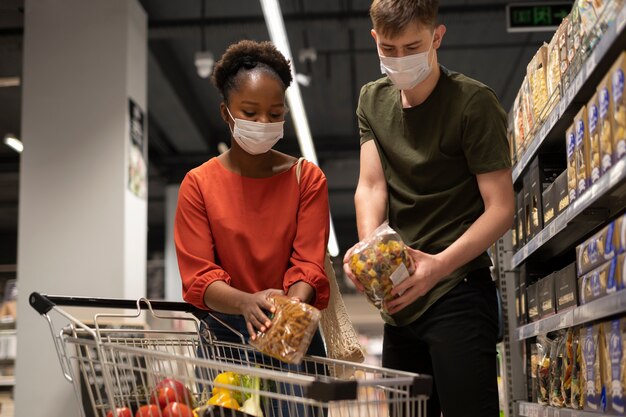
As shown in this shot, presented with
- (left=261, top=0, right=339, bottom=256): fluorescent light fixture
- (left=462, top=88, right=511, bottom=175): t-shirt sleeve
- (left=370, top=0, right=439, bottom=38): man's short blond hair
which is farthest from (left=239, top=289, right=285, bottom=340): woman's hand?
(left=261, top=0, right=339, bottom=256): fluorescent light fixture

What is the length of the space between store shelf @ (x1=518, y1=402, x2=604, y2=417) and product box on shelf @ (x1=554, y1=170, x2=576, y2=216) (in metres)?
0.67

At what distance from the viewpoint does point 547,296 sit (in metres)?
3.12

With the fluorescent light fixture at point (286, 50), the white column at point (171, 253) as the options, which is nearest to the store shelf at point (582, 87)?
the fluorescent light fixture at point (286, 50)

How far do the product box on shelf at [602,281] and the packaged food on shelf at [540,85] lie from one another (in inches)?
31.5

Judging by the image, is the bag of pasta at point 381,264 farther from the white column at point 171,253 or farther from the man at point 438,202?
the white column at point 171,253

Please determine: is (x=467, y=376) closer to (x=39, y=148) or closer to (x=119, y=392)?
(x=119, y=392)

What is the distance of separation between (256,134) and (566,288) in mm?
1251

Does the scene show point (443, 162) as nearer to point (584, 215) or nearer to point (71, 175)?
point (584, 215)

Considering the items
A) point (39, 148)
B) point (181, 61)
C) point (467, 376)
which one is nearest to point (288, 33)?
point (181, 61)

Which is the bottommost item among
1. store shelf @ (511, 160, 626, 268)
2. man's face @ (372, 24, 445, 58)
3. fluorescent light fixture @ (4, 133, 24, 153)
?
store shelf @ (511, 160, 626, 268)

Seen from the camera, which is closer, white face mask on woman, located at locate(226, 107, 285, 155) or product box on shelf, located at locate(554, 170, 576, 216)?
white face mask on woman, located at locate(226, 107, 285, 155)

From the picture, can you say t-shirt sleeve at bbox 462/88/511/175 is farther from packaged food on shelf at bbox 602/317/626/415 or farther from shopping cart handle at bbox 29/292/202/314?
shopping cart handle at bbox 29/292/202/314

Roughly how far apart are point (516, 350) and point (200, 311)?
1.86m

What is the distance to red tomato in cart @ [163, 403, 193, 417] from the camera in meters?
1.85
